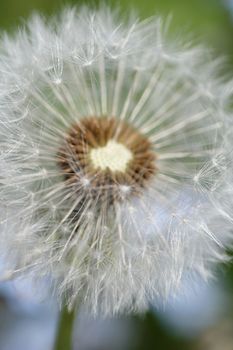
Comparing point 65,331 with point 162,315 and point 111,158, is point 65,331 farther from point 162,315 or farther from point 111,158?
point 162,315

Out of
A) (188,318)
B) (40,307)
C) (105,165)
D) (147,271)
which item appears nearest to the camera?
(147,271)

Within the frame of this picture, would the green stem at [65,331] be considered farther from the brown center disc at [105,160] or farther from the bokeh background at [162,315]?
the bokeh background at [162,315]

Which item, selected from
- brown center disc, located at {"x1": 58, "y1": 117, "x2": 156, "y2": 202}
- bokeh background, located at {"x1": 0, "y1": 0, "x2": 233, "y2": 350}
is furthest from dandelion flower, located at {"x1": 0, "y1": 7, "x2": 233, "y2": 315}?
bokeh background, located at {"x1": 0, "y1": 0, "x2": 233, "y2": 350}

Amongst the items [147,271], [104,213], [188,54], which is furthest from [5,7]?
[147,271]

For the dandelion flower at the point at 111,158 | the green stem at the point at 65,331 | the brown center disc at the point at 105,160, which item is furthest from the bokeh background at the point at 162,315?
the green stem at the point at 65,331

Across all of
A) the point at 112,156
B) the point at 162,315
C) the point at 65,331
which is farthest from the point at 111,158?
the point at 162,315

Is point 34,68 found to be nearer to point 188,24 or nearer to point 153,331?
point 188,24

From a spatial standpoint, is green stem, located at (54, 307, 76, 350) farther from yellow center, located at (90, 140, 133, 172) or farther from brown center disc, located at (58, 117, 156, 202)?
yellow center, located at (90, 140, 133, 172)
